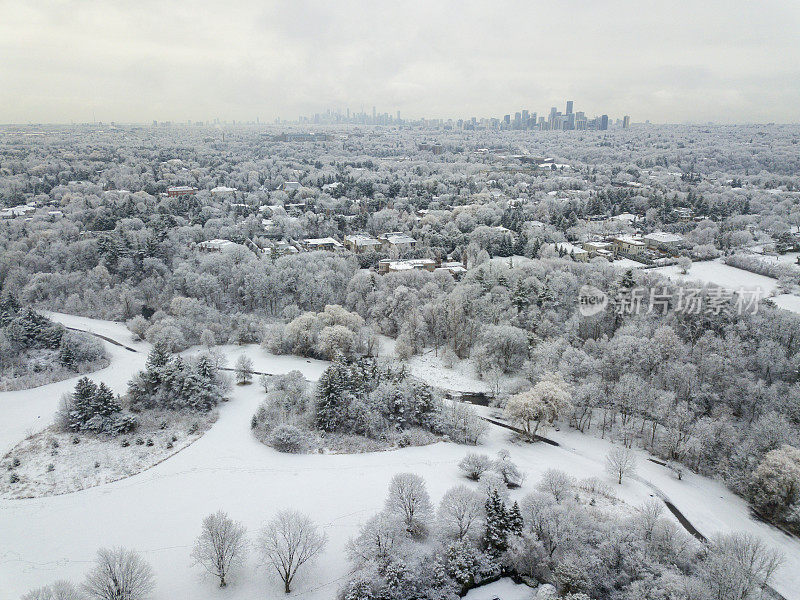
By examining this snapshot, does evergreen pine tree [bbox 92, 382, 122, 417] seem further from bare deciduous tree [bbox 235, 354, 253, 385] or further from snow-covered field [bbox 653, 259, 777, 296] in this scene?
snow-covered field [bbox 653, 259, 777, 296]

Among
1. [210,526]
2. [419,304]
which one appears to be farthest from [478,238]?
[210,526]

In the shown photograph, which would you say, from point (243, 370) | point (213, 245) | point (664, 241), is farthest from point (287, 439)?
point (664, 241)

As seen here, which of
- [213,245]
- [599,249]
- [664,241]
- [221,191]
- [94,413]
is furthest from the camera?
[221,191]

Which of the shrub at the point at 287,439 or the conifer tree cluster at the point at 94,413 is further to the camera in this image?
the conifer tree cluster at the point at 94,413

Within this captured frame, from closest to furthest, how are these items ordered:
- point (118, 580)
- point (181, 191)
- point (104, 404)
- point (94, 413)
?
point (118, 580), point (94, 413), point (104, 404), point (181, 191)

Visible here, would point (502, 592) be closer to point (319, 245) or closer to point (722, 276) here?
point (722, 276)

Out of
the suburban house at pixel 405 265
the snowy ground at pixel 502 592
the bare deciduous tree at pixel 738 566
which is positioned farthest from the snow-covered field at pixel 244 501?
the suburban house at pixel 405 265

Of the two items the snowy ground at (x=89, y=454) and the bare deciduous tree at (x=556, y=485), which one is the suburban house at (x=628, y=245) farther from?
the snowy ground at (x=89, y=454)
